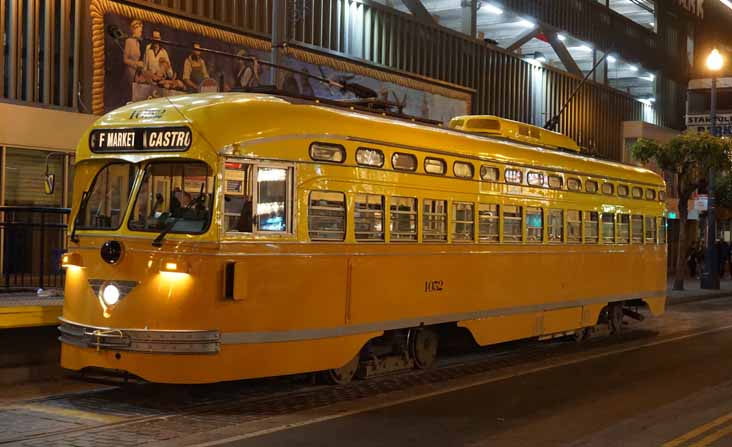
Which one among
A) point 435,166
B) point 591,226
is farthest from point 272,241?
point 591,226

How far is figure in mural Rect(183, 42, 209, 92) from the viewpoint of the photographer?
19234 mm

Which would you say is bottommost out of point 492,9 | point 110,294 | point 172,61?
point 110,294

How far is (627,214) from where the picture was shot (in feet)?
57.2

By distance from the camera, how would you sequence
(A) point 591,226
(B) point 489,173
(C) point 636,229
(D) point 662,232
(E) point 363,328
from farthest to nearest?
(D) point 662,232, (C) point 636,229, (A) point 591,226, (B) point 489,173, (E) point 363,328

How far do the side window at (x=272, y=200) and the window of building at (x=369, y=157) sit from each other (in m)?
1.15

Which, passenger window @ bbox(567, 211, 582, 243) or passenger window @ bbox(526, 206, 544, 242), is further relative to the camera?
passenger window @ bbox(567, 211, 582, 243)

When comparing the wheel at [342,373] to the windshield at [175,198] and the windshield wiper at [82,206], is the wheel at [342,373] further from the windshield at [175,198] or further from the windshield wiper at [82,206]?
the windshield wiper at [82,206]

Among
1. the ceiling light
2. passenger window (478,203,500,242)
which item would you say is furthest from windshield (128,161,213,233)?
the ceiling light

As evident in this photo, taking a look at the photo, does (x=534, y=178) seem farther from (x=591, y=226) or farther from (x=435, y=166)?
(x=435, y=166)

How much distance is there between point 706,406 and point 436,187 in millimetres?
4190

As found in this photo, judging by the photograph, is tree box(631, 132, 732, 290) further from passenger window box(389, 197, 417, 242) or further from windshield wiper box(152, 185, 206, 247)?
windshield wiper box(152, 185, 206, 247)

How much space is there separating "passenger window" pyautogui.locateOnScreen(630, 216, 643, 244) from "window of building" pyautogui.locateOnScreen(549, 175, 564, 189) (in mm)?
3164

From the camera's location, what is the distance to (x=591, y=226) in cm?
1614

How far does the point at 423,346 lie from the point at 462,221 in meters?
1.77
